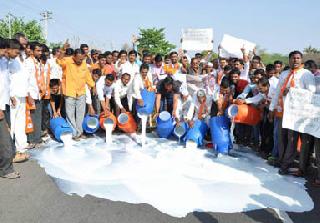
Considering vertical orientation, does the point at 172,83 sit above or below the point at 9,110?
above

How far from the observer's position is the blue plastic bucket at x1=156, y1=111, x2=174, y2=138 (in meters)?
6.48

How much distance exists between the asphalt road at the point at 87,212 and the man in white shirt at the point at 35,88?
6.87 ft

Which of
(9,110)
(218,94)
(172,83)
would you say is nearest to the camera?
(9,110)

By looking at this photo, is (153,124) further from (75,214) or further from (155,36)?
(155,36)

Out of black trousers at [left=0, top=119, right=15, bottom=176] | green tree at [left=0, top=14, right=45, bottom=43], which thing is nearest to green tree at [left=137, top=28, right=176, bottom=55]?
green tree at [left=0, top=14, right=45, bottom=43]

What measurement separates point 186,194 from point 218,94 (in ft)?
7.91

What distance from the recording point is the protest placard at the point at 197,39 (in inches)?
381

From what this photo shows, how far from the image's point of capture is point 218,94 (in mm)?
5965

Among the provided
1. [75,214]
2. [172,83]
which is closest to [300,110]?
[172,83]

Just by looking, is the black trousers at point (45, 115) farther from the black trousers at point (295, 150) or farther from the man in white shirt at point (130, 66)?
the black trousers at point (295, 150)

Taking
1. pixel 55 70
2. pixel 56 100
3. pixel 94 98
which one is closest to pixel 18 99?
pixel 56 100

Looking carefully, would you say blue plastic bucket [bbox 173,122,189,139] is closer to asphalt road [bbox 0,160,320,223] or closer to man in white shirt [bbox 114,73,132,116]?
man in white shirt [bbox 114,73,132,116]

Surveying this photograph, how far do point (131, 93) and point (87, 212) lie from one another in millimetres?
3549

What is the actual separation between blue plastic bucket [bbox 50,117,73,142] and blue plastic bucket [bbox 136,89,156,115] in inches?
51.7
